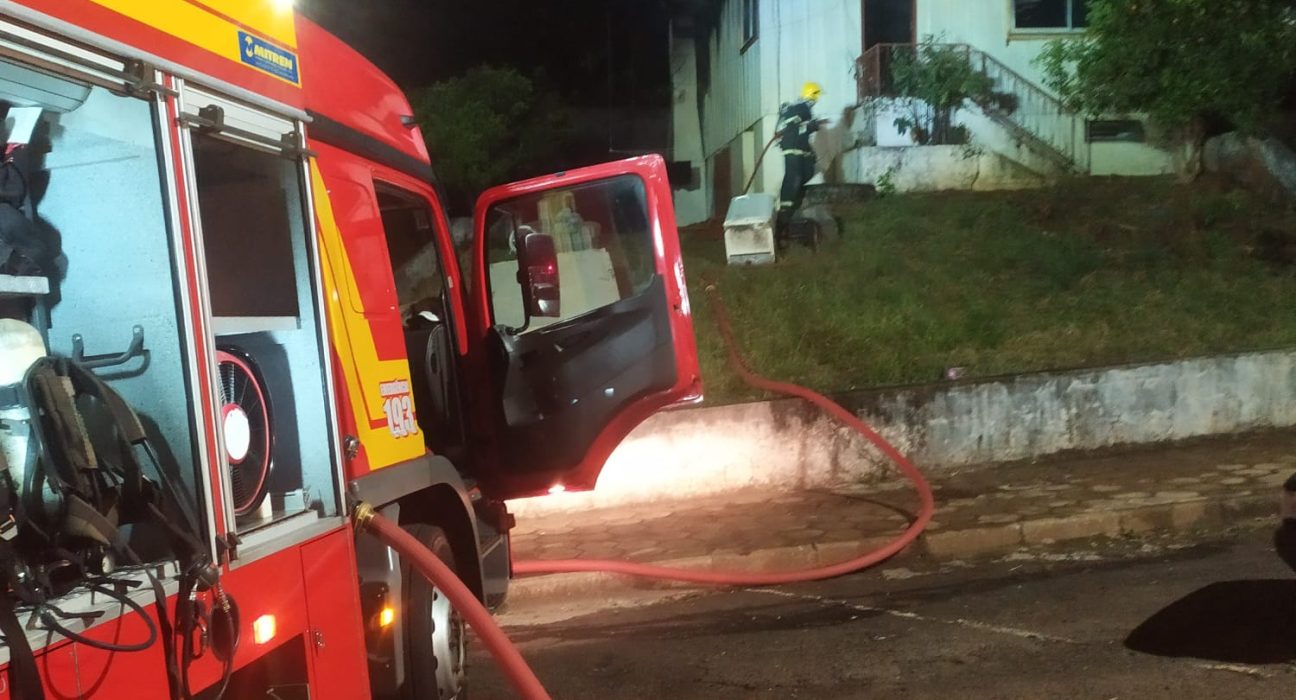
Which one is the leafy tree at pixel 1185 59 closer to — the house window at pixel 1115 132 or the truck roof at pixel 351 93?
the house window at pixel 1115 132

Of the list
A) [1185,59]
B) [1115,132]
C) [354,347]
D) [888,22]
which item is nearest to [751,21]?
[888,22]

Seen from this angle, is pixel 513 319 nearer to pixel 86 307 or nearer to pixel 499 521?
pixel 499 521

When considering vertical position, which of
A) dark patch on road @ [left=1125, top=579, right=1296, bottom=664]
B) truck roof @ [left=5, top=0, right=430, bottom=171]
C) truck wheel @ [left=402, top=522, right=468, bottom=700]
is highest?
truck roof @ [left=5, top=0, right=430, bottom=171]

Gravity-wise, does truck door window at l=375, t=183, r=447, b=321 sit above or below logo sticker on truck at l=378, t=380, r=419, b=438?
above

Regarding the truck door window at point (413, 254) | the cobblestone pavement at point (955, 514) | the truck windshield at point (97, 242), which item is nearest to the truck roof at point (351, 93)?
the truck door window at point (413, 254)

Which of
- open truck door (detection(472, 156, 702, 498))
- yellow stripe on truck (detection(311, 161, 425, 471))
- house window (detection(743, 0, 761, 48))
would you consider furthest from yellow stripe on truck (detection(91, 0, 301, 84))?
house window (detection(743, 0, 761, 48))

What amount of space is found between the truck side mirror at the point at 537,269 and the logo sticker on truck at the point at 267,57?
1.64 metres

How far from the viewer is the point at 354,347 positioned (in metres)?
3.54

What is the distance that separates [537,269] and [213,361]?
222 centimetres

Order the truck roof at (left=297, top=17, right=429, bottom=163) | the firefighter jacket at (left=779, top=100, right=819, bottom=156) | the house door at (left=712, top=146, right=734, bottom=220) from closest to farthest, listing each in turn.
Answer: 1. the truck roof at (left=297, top=17, right=429, bottom=163)
2. the firefighter jacket at (left=779, top=100, right=819, bottom=156)
3. the house door at (left=712, top=146, right=734, bottom=220)

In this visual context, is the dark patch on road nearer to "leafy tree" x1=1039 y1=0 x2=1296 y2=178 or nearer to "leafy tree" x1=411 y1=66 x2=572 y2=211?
"leafy tree" x1=1039 y1=0 x2=1296 y2=178

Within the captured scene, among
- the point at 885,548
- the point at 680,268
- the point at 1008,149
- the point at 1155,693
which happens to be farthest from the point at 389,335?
the point at 1008,149

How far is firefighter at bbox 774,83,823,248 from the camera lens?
44.4 feet

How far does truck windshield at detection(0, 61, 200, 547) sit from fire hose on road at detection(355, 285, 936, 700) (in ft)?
2.88
